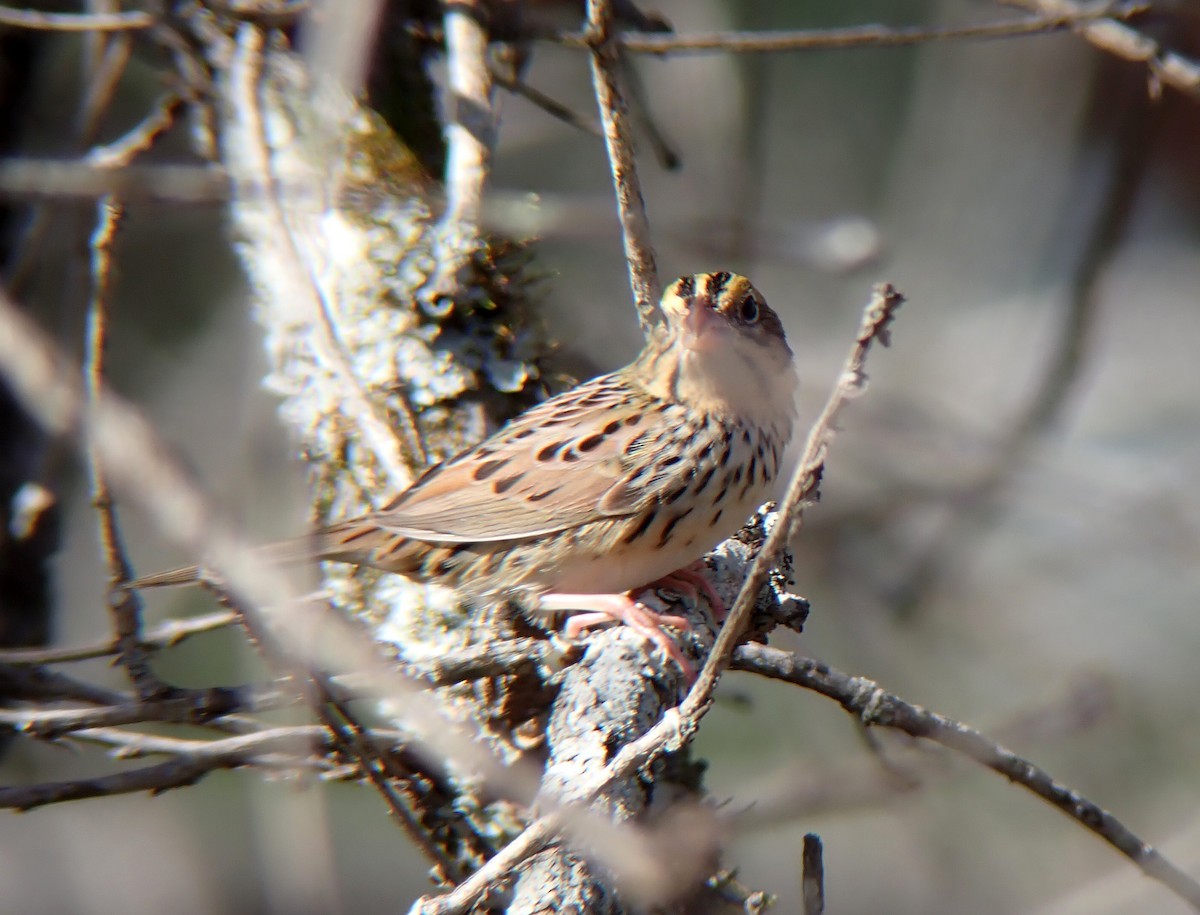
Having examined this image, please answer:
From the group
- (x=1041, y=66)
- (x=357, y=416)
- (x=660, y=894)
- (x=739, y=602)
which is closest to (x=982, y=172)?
(x=1041, y=66)

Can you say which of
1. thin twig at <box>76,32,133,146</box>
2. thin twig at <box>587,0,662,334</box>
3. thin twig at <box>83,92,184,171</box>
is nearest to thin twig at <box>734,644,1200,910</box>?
thin twig at <box>587,0,662,334</box>

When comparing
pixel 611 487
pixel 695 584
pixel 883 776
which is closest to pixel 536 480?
pixel 611 487

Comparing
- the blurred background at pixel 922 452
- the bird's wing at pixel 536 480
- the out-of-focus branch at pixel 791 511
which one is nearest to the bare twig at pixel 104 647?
the blurred background at pixel 922 452

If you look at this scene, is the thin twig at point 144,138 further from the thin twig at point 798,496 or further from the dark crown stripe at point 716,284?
the thin twig at point 798,496

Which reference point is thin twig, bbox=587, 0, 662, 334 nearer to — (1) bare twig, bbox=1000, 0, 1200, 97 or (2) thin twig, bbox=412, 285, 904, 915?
(2) thin twig, bbox=412, 285, 904, 915

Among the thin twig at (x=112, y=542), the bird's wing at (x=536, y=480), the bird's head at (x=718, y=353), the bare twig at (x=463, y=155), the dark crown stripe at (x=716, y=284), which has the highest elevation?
the bare twig at (x=463, y=155)

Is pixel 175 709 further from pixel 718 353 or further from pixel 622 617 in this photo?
pixel 718 353
